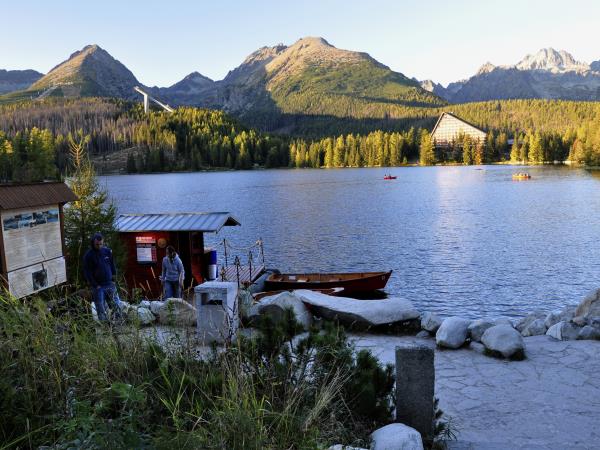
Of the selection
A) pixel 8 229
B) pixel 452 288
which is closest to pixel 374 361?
pixel 8 229

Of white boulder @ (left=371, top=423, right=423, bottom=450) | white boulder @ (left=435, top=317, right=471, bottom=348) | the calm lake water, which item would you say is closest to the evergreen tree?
the calm lake water

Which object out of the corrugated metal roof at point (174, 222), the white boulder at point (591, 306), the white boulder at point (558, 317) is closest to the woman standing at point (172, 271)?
the corrugated metal roof at point (174, 222)

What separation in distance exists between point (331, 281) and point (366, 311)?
10025 millimetres

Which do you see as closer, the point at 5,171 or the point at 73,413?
the point at 73,413

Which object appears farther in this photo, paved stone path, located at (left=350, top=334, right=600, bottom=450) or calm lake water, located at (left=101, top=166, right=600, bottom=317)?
calm lake water, located at (left=101, top=166, right=600, bottom=317)

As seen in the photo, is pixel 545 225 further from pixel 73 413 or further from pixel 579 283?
pixel 73 413

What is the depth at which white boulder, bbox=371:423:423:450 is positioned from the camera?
5.13m

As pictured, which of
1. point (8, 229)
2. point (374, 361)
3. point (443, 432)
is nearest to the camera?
point (374, 361)

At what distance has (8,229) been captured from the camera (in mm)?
10703

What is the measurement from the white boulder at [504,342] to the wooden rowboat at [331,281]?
12.2m

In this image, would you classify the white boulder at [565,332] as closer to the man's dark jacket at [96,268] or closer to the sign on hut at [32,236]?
the man's dark jacket at [96,268]

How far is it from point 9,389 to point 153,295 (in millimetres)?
14864

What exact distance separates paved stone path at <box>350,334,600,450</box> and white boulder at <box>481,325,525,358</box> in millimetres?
196

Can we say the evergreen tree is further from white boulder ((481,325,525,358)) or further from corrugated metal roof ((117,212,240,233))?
white boulder ((481,325,525,358))
